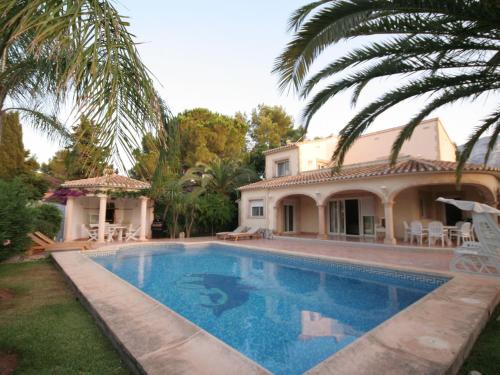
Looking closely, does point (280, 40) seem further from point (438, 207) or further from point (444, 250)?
point (438, 207)

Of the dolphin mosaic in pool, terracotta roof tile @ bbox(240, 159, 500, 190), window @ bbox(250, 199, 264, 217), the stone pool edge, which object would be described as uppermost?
terracotta roof tile @ bbox(240, 159, 500, 190)

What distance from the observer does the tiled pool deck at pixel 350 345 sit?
334 cm

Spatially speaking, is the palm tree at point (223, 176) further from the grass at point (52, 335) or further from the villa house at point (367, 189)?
the grass at point (52, 335)

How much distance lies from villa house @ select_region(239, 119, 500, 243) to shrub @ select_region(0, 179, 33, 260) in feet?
40.4

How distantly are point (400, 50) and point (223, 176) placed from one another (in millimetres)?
19775

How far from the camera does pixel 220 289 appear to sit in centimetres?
902

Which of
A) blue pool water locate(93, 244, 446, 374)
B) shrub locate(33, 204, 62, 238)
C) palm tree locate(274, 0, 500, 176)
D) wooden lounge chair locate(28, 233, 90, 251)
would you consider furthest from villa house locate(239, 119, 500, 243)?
shrub locate(33, 204, 62, 238)

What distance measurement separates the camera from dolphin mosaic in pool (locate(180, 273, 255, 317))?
7.50 m

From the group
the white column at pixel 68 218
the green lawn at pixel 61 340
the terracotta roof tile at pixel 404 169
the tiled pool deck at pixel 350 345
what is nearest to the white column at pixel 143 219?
the white column at pixel 68 218

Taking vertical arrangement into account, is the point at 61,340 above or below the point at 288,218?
below

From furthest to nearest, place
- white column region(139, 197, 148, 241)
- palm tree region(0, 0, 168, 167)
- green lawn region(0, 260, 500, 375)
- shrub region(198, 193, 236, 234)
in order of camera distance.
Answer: shrub region(198, 193, 236, 234) < white column region(139, 197, 148, 241) < green lawn region(0, 260, 500, 375) < palm tree region(0, 0, 168, 167)

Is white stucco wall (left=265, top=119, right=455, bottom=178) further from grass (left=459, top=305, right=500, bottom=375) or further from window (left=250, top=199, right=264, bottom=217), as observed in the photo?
grass (left=459, top=305, right=500, bottom=375)

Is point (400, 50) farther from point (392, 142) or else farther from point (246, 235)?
point (392, 142)

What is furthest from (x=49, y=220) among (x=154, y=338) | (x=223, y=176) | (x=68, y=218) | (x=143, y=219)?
(x=154, y=338)
